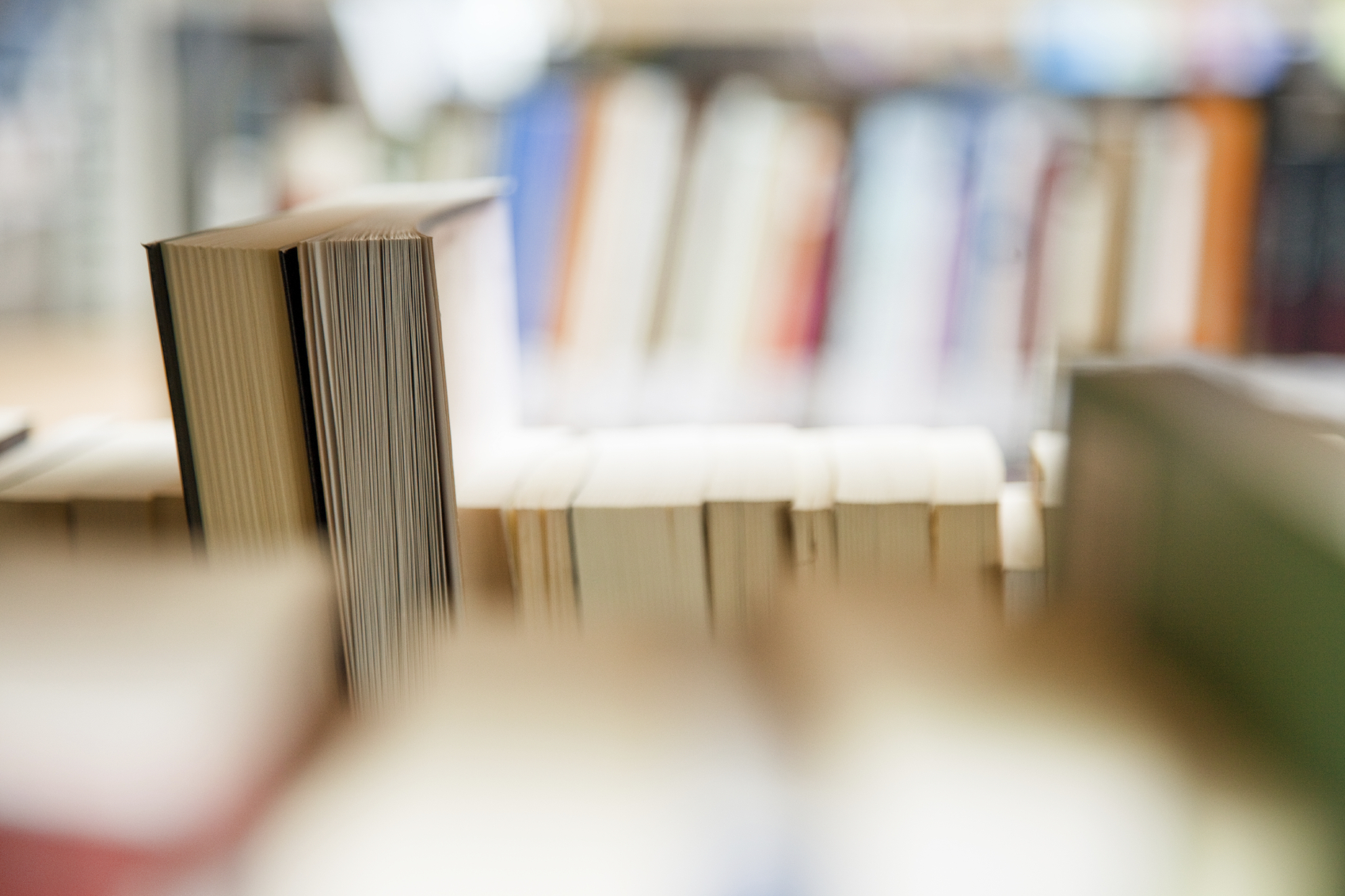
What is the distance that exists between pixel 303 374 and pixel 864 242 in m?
0.97

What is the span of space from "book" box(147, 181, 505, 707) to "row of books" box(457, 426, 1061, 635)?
1.9 inches

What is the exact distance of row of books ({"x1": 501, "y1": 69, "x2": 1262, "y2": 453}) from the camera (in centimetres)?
127

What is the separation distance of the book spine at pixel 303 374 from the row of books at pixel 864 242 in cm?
85

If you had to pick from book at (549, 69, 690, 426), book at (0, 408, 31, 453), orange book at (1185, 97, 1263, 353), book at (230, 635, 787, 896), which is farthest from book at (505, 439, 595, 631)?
orange book at (1185, 97, 1263, 353)

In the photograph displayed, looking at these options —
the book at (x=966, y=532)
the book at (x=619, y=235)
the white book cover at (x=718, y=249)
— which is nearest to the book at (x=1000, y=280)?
the white book cover at (x=718, y=249)

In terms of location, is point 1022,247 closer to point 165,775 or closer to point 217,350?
point 217,350

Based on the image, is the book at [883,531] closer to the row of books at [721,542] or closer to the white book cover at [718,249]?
the row of books at [721,542]

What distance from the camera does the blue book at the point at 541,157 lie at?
1.30 metres

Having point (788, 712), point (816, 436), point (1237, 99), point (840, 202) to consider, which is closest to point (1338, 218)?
point (1237, 99)

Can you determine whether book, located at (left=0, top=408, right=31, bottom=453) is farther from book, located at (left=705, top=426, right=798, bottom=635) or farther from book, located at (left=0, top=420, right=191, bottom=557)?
book, located at (left=705, top=426, right=798, bottom=635)

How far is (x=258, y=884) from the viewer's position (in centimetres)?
37

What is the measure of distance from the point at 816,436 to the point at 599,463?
0.16 m

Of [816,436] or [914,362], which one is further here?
[914,362]

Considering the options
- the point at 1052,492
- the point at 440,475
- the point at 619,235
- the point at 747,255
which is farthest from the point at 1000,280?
the point at 440,475
